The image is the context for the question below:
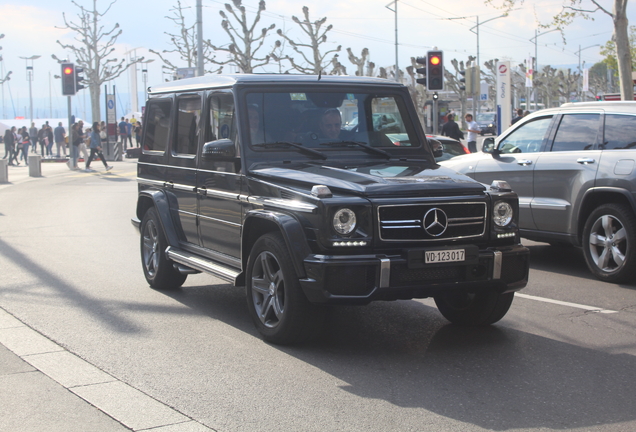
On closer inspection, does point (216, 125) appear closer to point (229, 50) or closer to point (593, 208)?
point (593, 208)

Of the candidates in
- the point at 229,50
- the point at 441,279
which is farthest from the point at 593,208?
the point at 229,50

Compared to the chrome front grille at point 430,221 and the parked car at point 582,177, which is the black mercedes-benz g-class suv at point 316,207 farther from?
the parked car at point 582,177

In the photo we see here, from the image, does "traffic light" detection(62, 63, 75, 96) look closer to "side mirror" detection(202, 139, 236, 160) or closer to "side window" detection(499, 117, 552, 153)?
"side window" detection(499, 117, 552, 153)

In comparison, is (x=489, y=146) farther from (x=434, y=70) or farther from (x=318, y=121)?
(x=434, y=70)

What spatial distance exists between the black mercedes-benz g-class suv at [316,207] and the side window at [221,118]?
0.02 meters

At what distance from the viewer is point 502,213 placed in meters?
5.57

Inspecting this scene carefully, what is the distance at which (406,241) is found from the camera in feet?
17.0

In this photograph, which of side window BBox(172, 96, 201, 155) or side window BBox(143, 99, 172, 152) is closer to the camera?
side window BBox(172, 96, 201, 155)

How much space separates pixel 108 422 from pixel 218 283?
4.16m

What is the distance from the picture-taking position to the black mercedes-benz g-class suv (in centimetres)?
512

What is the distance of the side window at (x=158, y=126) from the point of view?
775 cm

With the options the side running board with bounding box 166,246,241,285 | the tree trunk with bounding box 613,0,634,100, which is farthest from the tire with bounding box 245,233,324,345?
the tree trunk with bounding box 613,0,634,100

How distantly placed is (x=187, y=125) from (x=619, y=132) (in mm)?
4453

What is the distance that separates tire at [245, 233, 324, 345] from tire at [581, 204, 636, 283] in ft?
13.2
